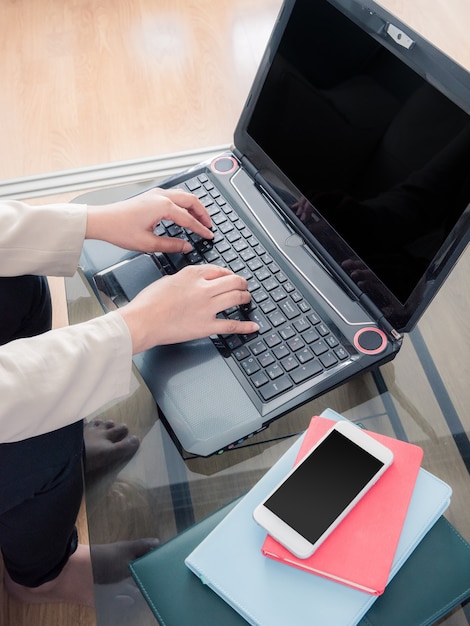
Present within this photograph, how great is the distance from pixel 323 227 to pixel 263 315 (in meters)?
0.14

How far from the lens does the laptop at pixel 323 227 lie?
684 millimetres

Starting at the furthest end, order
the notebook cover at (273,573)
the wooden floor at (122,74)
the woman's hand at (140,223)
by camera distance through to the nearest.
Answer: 1. the wooden floor at (122,74)
2. the woman's hand at (140,223)
3. the notebook cover at (273,573)

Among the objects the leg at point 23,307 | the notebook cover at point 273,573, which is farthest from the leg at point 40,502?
the notebook cover at point 273,573

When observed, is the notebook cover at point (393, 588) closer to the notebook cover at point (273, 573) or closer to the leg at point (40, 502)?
the notebook cover at point (273, 573)

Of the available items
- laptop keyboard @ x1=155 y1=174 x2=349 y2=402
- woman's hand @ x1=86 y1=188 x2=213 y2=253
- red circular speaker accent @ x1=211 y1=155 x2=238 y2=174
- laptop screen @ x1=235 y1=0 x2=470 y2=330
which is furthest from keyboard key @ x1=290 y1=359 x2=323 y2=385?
red circular speaker accent @ x1=211 y1=155 x2=238 y2=174

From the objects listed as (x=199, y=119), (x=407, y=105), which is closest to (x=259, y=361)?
(x=407, y=105)

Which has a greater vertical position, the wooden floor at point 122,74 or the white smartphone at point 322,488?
the wooden floor at point 122,74

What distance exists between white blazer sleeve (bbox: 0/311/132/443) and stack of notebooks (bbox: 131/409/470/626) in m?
0.18

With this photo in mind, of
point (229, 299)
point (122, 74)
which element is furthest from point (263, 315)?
point (122, 74)

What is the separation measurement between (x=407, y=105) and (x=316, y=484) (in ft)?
1.32

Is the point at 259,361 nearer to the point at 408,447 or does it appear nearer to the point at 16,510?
the point at 408,447

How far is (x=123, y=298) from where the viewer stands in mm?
864

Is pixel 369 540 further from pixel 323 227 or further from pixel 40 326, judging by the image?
pixel 40 326

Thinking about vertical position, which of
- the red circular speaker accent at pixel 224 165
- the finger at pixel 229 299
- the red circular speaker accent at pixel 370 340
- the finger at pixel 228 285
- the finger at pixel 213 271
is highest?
the red circular speaker accent at pixel 224 165
